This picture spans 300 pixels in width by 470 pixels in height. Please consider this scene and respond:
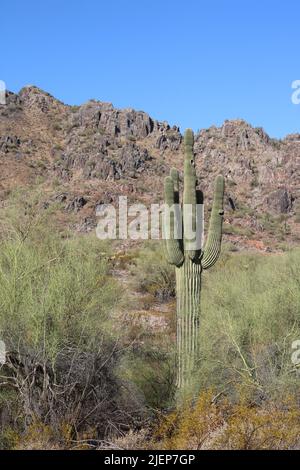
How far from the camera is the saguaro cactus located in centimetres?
851

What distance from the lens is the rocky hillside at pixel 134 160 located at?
3841cm

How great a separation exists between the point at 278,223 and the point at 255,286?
27.8 m

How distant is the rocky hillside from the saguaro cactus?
23.2m

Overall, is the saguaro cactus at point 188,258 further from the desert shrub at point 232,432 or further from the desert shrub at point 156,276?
the desert shrub at point 156,276

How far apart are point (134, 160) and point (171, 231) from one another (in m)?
35.7

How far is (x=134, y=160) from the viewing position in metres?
43.8

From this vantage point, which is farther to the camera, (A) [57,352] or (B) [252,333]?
(B) [252,333]

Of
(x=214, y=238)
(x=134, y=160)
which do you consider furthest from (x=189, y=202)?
(x=134, y=160)

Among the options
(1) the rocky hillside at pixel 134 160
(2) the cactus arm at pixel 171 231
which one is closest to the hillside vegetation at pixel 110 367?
(2) the cactus arm at pixel 171 231

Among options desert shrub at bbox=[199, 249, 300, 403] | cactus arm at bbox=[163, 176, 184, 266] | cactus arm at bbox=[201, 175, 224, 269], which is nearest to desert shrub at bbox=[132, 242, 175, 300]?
desert shrub at bbox=[199, 249, 300, 403]

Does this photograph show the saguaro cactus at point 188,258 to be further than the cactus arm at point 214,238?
No

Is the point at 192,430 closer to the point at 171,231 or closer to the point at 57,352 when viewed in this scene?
the point at 57,352
